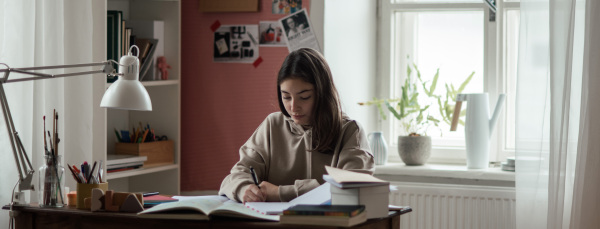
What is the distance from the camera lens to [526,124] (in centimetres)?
296

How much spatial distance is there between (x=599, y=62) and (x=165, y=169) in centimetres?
187

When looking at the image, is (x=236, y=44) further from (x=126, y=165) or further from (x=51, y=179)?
(x=51, y=179)

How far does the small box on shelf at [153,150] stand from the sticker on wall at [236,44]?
1.55 feet

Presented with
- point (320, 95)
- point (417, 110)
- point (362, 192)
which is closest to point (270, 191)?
point (320, 95)

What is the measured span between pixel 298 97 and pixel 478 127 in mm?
1275

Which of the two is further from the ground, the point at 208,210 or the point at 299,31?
the point at 299,31

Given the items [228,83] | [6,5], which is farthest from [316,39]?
[6,5]

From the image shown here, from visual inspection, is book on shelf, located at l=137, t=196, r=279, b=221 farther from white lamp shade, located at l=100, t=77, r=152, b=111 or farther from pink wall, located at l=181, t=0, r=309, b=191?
pink wall, located at l=181, t=0, r=309, b=191

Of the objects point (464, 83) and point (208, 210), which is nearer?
point (208, 210)

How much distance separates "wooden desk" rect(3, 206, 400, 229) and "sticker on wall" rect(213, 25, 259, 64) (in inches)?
61.9

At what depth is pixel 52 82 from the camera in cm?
266

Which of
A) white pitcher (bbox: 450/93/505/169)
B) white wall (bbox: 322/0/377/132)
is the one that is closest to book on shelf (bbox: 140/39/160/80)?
white wall (bbox: 322/0/377/132)

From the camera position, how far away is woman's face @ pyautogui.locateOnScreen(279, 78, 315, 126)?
2355 mm

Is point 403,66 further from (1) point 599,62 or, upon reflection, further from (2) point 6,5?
(2) point 6,5
